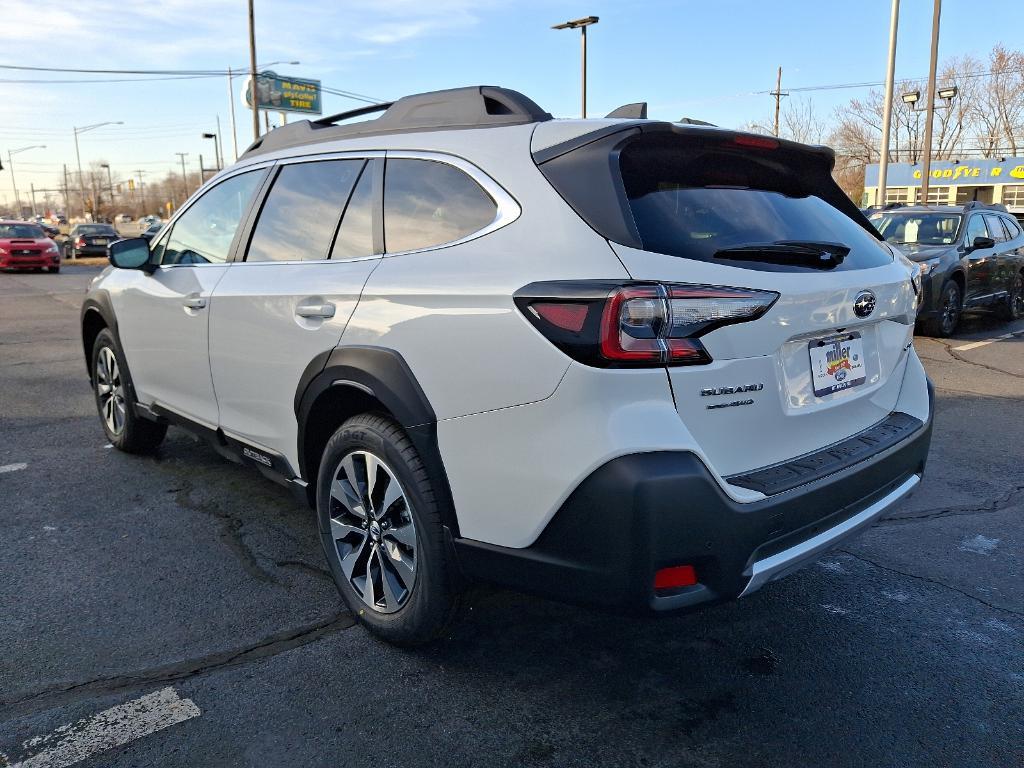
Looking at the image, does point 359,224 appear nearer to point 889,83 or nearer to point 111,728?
point 111,728

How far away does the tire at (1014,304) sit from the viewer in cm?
1203

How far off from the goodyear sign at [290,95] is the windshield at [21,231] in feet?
118

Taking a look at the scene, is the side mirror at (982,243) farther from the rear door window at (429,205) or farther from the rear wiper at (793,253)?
Answer: the rear door window at (429,205)

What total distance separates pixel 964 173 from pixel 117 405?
46811 mm

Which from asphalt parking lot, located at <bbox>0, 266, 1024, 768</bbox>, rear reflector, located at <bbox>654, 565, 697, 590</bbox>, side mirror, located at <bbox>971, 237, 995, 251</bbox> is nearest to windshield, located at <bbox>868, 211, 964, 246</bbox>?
side mirror, located at <bbox>971, 237, 995, 251</bbox>

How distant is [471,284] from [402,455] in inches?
23.6

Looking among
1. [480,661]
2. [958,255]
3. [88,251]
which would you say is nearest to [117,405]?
[480,661]

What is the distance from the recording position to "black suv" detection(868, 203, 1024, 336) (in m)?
10.2

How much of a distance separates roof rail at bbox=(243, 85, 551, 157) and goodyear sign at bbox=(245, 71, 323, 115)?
204 ft

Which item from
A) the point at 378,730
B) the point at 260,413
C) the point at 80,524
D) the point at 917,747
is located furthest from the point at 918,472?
the point at 80,524

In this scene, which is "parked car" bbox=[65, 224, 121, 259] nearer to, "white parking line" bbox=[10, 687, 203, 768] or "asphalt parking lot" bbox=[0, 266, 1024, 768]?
"asphalt parking lot" bbox=[0, 266, 1024, 768]

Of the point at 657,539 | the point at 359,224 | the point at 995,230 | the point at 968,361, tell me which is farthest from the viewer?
the point at 995,230

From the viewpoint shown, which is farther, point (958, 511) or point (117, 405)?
point (117, 405)

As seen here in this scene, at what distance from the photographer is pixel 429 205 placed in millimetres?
2867
